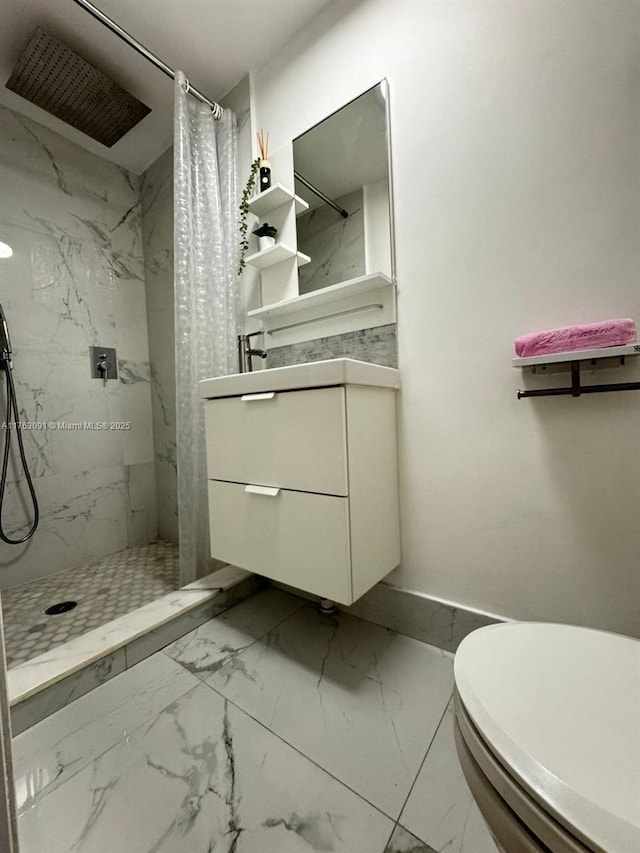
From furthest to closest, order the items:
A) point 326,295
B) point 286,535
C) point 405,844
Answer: point 326,295 → point 286,535 → point 405,844

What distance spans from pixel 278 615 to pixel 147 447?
4.46 ft

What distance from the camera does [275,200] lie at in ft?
4.34

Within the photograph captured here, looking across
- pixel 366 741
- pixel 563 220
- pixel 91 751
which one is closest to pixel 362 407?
pixel 563 220

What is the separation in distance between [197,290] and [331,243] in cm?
59

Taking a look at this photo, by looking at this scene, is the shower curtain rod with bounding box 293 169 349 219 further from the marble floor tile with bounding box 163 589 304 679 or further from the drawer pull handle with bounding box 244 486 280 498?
the marble floor tile with bounding box 163 589 304 679

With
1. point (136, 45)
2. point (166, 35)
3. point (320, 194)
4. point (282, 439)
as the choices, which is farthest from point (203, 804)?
point (166, 35)

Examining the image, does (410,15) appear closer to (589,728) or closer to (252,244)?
(252,244)

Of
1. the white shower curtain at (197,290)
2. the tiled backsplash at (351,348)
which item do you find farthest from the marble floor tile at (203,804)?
the tiled backsplash at (351,348)

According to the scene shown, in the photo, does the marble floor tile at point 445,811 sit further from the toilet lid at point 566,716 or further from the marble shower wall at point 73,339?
the marble shower wall at point 73,339

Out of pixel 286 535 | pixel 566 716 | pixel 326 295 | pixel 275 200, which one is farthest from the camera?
pixel 275 200

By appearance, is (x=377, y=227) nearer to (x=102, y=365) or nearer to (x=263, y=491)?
→ (x=263, y=491)

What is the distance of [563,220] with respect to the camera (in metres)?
0.82

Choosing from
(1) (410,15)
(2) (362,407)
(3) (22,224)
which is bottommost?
(2) (362,407)

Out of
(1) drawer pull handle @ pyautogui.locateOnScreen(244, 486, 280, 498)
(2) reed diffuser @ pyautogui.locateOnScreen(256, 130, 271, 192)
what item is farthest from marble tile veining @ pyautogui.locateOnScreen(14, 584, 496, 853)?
(2) reed diffuser @ pyautogui.locateOnScreen(256, 130, 271, 192)
